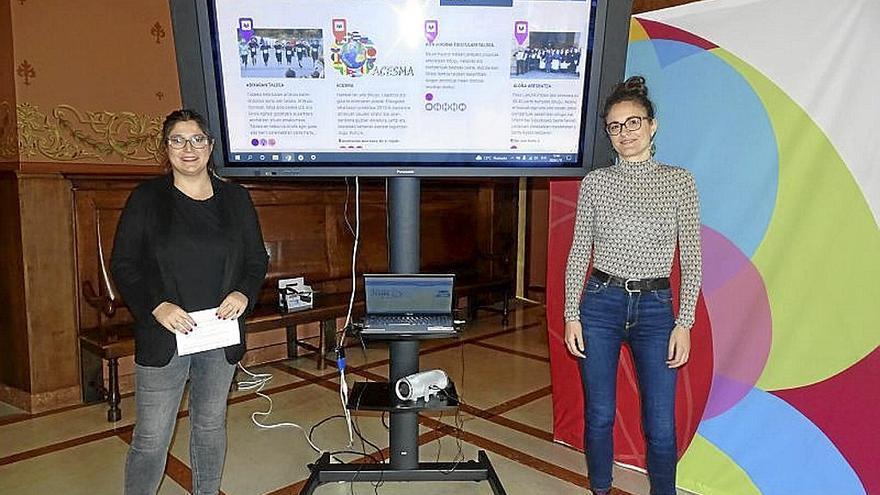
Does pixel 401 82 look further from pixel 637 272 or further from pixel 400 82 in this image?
pixel 637 272

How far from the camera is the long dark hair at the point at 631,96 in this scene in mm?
2006

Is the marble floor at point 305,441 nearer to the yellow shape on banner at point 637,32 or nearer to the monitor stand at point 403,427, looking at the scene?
the monitor stand at point 403,427

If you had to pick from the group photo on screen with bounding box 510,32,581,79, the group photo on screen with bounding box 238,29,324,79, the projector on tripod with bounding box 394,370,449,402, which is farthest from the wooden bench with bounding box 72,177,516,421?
the group photo on screen with bounding box 510,32,581,79

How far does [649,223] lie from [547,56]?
25.8 inches

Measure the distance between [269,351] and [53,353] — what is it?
4.25ft

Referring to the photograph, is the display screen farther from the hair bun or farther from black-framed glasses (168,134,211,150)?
black-framed glasses (168,134,211,150)

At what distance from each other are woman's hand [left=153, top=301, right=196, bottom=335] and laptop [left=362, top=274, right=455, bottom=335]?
1.93ft

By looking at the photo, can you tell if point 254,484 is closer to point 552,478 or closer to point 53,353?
point 552,478

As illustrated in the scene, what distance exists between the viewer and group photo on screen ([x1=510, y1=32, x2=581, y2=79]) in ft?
7.04

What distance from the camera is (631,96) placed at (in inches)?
79.4

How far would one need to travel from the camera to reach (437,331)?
2.15 m

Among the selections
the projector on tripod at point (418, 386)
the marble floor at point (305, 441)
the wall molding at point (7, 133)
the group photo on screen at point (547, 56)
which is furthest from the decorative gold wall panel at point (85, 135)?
the group photo on screen at point (547, 56)

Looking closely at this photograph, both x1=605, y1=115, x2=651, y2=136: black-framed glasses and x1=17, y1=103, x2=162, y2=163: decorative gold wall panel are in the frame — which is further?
x1=17, y1=103, x2=162, y2=163: decorative gold wall panel

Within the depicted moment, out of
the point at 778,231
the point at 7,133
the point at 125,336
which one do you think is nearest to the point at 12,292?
the point at 125,336
